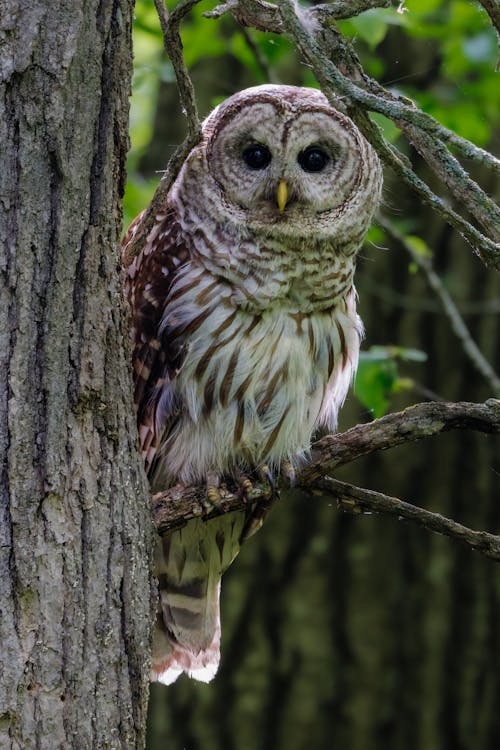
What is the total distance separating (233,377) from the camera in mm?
3455

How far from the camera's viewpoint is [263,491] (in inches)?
131

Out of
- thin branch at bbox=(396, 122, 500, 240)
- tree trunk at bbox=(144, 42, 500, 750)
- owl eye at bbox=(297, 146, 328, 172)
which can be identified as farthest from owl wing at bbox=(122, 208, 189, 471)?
tree trunk at bbox=(144, 42, 500, 750)

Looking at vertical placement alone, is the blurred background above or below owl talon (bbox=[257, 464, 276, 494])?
below

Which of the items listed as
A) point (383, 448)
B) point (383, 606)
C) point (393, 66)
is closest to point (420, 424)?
point (383, 448)

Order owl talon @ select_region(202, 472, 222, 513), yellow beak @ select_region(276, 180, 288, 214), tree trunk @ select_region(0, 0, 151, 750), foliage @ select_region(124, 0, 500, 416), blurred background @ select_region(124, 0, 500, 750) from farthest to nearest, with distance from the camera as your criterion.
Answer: blurred background @ select_region(124, 0, 500, 750), foliage @ select_region(124, 0, 500, 416), yellow beak @ select_region(276, 180, 288, 214), owl talon @ select_region(202, 472, 222, 513), tree trunk @ select_region(0, 0, 151, 750)

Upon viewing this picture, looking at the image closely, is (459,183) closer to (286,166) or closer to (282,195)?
(282,195)

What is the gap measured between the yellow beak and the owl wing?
1.15 feet

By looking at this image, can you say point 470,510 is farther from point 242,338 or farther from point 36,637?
point 36,637

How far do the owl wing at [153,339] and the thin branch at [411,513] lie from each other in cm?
75

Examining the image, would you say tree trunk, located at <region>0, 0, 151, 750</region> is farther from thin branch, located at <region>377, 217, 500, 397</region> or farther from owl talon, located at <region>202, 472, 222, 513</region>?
thin branch, located at <region>377, 217, 500, 397</region>

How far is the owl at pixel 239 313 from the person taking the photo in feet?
11.3

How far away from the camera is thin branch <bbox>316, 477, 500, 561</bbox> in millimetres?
2703

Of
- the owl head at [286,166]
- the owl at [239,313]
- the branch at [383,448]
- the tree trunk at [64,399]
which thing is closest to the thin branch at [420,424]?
the branch at [383,448]

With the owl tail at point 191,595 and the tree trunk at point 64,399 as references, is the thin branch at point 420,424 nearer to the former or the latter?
the tree trunk at point 64,399
